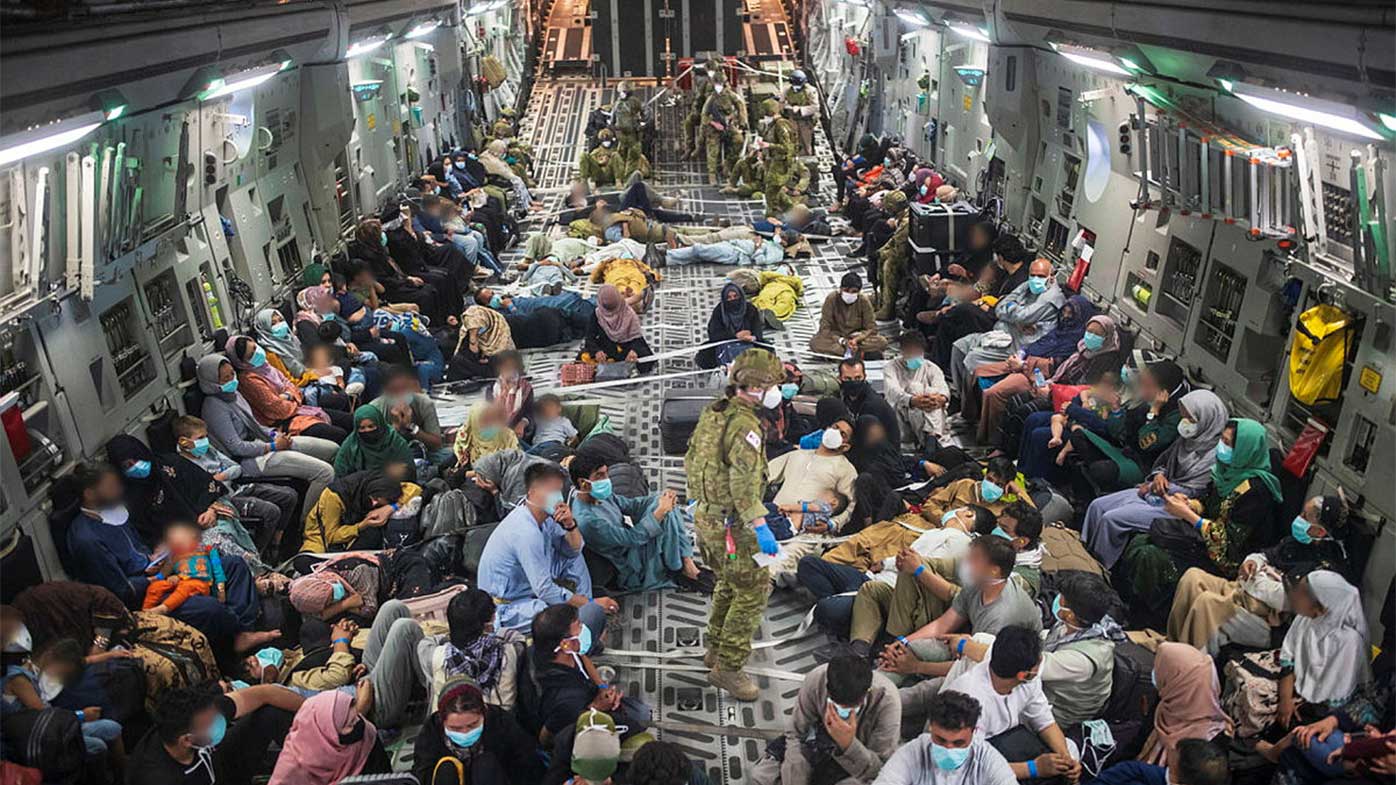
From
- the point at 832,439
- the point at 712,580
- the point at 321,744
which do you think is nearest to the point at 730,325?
the point at 832,439

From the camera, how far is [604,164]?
16.6 meters

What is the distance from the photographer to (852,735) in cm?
421

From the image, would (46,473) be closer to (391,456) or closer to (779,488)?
(391,456)

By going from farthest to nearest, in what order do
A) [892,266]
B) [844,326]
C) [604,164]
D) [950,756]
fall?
[604,164] → [892,266] → [844,326] → [950,756]

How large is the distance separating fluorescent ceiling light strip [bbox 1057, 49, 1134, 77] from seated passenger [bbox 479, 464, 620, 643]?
5054 mm

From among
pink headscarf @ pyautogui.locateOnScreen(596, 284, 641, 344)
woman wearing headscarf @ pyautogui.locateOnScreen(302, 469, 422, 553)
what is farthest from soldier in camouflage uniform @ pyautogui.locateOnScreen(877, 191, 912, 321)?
woman wearing headscarf @ pyautogui.locateOnScreen(302, 469, 422, 553)

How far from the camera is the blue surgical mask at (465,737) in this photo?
4.07 meters

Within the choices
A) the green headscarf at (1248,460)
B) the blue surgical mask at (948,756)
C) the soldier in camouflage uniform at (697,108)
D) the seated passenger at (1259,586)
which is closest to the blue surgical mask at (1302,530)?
the seated passenger at (1259,586)

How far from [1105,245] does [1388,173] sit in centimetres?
365

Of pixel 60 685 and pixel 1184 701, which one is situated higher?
pixel 60 685

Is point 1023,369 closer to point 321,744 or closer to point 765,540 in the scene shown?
point 765,540

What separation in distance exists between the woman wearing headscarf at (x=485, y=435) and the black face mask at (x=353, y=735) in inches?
103

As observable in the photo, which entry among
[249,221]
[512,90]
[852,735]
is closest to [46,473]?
[249,221]

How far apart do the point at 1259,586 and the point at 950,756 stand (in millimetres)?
2016
